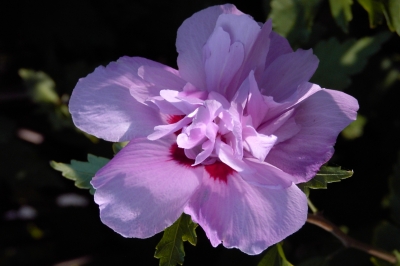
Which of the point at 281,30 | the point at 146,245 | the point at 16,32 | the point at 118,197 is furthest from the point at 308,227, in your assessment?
the point at 16,32

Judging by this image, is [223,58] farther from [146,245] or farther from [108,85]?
[146,245]

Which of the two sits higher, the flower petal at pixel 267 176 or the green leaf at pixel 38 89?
the flower petal at pixel 267 176

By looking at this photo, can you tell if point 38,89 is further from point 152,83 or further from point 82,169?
point 152,83

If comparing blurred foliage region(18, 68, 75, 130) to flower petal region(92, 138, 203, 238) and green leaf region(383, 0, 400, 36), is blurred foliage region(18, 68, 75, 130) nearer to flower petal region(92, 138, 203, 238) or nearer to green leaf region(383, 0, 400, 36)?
flower petal region(92, 138, 203, 238)

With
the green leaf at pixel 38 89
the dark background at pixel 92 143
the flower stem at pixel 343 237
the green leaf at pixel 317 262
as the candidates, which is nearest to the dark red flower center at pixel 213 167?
the flower stem at pixel 343 237

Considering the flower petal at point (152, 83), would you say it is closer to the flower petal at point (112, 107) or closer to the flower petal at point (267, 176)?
the flower petal at point (112, 107)

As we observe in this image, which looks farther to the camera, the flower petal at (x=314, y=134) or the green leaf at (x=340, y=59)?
the green leaf at (x=340, y=59)
